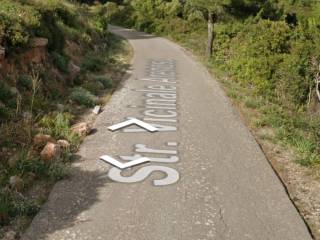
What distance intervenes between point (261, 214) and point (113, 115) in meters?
5.52

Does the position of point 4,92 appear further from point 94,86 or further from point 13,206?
point 94,86

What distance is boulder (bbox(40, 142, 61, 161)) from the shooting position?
26.0ft

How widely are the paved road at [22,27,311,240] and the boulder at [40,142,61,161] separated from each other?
1.36ft

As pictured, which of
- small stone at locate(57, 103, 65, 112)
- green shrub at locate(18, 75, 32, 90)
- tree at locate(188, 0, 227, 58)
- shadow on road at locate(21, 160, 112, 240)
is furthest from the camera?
tree at locate(188, 0, 227, 58)

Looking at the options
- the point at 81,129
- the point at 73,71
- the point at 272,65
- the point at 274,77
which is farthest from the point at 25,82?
the point at 272,65

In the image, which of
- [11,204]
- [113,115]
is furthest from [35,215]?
[113,115]

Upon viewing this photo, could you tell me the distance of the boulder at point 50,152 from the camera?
313 inches

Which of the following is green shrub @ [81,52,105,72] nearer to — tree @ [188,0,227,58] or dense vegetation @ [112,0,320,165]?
dense vegetation @ [112,0,320,165]

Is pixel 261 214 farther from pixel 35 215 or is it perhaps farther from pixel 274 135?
pixel 274 135

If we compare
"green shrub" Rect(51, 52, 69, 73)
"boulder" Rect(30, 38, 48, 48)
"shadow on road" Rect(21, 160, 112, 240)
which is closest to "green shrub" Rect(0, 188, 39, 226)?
"shadow on road" Rect(21, 160, 112, 240)

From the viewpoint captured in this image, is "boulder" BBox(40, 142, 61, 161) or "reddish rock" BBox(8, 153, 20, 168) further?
"boulder" BBox(40, 142, 61, 161)

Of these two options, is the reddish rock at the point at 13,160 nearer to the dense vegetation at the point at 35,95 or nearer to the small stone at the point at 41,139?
the dense vegetation at the point at 35,95

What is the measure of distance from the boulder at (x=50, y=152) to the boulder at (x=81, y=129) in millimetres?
1393

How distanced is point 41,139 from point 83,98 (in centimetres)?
369
